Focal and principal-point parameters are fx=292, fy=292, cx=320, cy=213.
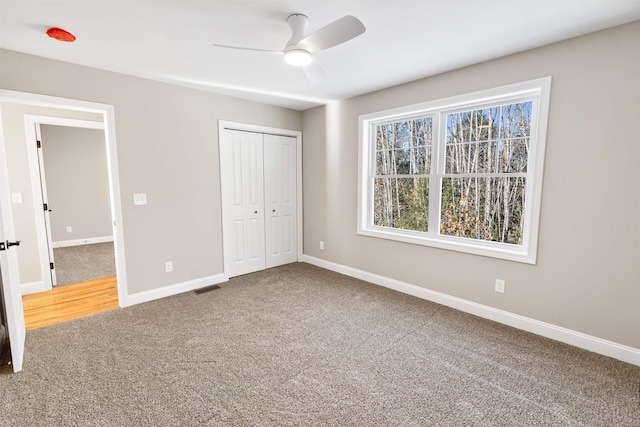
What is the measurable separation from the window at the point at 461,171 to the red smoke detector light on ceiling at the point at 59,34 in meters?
2.92

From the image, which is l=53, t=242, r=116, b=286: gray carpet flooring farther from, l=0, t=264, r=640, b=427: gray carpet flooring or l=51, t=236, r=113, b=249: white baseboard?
l=0, t=264, r=640, b=427: gray carpet flooring

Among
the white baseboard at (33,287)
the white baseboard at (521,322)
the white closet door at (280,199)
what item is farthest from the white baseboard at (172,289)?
the white baseboard at (521,322)

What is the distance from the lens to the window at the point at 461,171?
8.63 ft

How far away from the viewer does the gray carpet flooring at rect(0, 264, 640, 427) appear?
1.72 m

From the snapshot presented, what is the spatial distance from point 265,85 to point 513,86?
8.21ft

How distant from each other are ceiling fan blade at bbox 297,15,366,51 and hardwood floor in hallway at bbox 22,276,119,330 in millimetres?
3308

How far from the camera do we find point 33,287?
3584mm

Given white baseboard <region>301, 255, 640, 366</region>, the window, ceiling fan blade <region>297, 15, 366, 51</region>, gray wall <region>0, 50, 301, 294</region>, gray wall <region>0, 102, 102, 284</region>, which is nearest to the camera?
ceiling fan blade <region>297, 15, 366, 51</region>

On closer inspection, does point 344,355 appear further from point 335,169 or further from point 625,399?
point 335,169

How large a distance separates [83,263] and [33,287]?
1.28m

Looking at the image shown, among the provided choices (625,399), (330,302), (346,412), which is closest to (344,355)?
(346,412)

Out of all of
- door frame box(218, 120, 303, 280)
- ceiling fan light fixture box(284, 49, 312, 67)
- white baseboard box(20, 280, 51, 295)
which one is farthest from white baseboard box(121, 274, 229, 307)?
ceiling fan light fixture box(284, 49, 312, 67)

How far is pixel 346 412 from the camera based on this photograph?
1.74 metres

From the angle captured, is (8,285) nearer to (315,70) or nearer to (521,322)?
(315,70)
